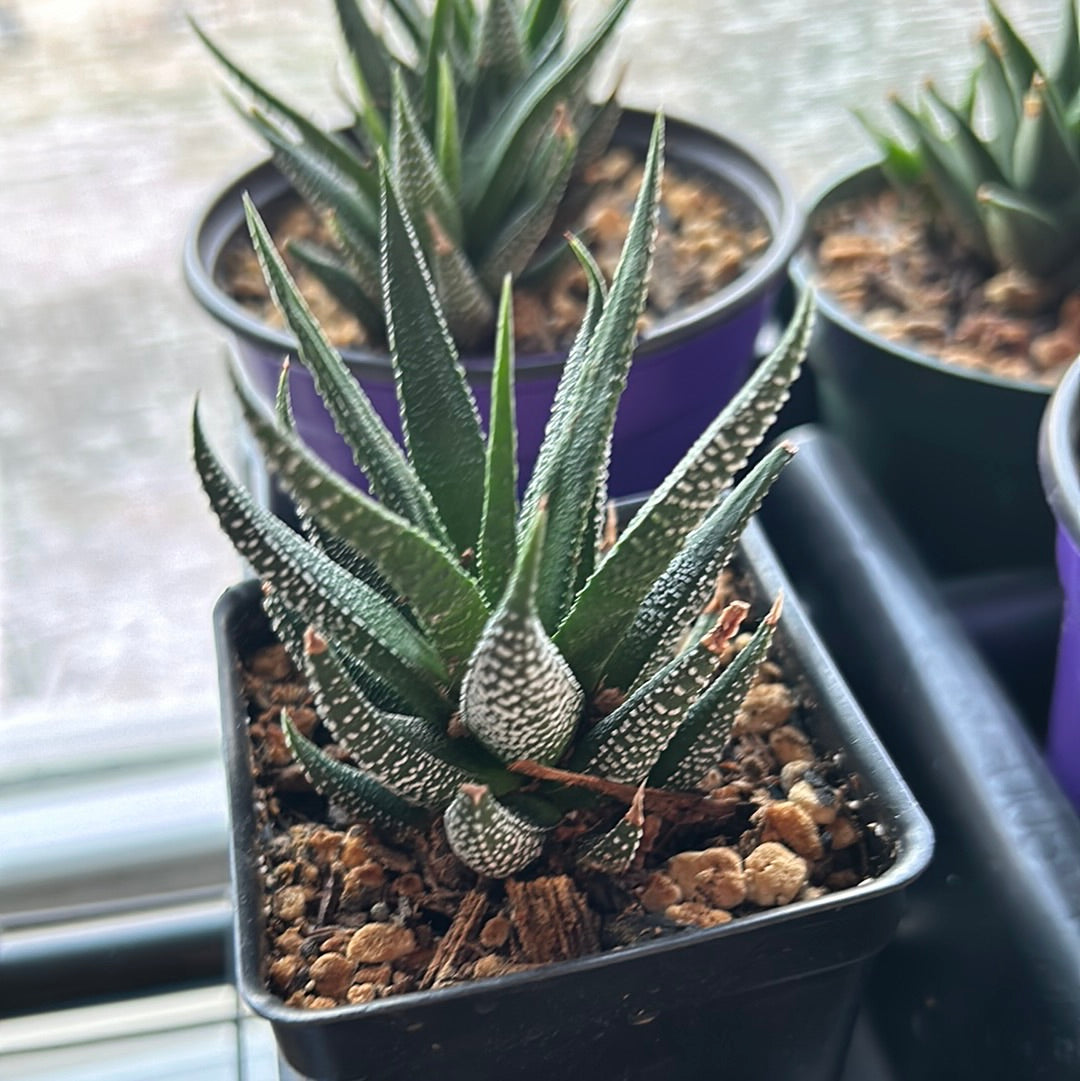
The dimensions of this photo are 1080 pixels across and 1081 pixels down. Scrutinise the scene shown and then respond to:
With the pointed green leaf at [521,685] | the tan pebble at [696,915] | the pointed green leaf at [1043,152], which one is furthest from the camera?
the pointed green leaf at [1043,152]

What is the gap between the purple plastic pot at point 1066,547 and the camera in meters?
0.53

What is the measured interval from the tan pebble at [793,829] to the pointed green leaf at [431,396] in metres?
0.17

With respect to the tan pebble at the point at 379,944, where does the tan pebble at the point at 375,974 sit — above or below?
below

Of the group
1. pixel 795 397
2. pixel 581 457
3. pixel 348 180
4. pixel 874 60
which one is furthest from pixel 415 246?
pixel 874 60

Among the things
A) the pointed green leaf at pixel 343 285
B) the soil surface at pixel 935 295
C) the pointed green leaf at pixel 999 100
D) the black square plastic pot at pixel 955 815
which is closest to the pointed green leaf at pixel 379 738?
the black square plastic pot at pixel 955 815

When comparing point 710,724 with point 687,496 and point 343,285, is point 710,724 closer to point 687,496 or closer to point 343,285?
point 687,496

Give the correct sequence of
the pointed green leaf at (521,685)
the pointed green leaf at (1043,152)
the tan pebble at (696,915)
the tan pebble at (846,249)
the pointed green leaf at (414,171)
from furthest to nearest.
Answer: the tan pebble at (846,249), the pointed green leaf at (1043,152), the pointed green leaf at (414,171), the tan pebble at (696,915), the pointed green leaf at (521,685)

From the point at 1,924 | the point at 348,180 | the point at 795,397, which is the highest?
the point at 348,180

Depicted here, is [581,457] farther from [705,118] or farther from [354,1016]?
[705,118]

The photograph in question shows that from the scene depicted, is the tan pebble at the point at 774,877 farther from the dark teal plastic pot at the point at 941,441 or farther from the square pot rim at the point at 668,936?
the dark teal plastic pot at the point at 941,441

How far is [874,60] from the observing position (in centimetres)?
99

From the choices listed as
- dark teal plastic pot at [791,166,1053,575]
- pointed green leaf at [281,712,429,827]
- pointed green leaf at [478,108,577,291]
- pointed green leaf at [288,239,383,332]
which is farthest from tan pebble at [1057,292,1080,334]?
pointed green leaf at [281,712,429,827]

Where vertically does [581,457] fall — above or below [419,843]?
above

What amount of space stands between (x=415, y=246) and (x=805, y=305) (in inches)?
6.1
